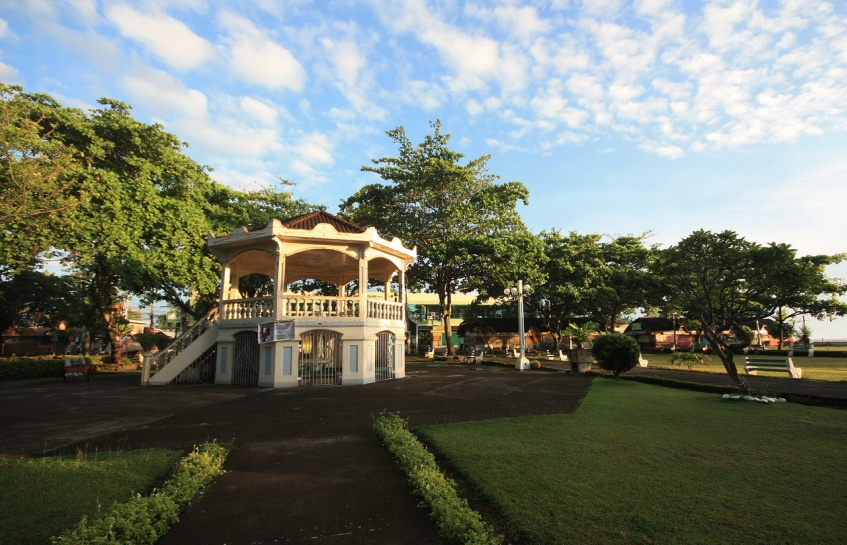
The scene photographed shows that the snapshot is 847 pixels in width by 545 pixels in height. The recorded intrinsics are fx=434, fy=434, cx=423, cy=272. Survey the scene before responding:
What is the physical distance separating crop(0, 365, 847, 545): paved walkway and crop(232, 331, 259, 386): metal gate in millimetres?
967

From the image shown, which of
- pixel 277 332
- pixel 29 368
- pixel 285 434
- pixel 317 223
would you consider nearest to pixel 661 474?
pixel 285 434

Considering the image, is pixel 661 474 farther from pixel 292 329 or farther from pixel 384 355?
pixel 384 355

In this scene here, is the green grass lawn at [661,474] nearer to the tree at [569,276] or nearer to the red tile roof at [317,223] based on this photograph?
the red tile roof at [317,223]

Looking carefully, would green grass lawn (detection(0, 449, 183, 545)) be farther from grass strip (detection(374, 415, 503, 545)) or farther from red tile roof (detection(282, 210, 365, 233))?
red tile roof (detection(282, 210, 365, 233))

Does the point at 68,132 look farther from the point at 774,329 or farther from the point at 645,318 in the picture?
the point at 774,329

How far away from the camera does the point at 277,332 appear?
1655 cm

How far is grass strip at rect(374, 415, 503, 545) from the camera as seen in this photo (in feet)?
13.9


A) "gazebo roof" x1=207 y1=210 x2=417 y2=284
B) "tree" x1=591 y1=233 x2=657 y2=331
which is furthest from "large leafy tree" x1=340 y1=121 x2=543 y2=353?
"tree" x1=591 y1=233 x2=657 y2=331

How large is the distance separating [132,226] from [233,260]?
5880mm

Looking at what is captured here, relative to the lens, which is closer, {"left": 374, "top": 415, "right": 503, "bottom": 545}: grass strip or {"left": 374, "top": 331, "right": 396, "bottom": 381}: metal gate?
{"left": 374, "top": 415, "right": 503, "bottom": 545}: grass strip

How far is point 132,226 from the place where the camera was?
21234 mm

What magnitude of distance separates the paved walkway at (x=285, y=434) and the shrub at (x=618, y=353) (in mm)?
1239

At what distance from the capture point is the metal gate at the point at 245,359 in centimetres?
1767

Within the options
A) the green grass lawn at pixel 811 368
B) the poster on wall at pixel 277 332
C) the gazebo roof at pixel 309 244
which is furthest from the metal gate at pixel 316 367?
the green grass lawn at pixel 811 368
